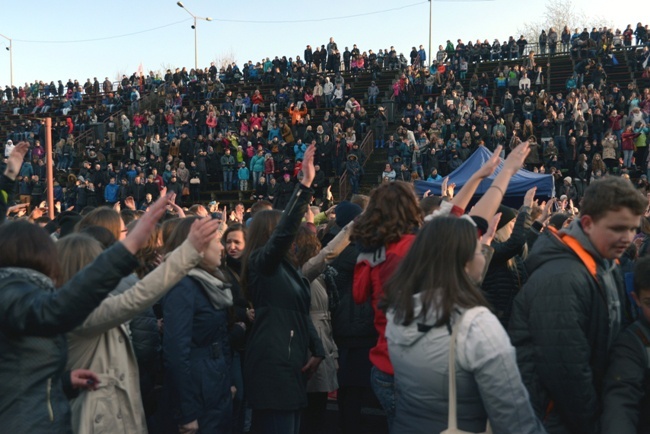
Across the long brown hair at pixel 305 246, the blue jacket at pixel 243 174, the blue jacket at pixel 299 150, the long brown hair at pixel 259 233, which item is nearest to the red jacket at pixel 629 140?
the blue jacket at pixel 299 150

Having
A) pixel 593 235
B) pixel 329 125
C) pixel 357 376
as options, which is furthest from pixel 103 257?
pixel 329 125

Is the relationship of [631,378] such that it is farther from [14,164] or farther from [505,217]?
[14,164]

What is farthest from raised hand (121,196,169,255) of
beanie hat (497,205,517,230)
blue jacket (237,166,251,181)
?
blue jacket (237,166,251,181)

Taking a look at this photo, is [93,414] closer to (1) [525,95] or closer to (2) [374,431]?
(2) [374,431]

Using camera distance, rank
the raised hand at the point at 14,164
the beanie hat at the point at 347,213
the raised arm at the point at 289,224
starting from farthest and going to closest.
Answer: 1. the beanie hat at the point at 347,213
2. the raised hand at the point at 14,164
3. the raised arm at the point at 289,224

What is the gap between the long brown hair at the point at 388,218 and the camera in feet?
11.2

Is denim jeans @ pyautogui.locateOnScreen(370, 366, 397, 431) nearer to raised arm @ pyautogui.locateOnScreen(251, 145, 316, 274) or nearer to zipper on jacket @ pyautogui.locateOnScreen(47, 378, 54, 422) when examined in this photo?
raised arm @ pyautogui.locateOnScreen(251, 145, 316, 274)

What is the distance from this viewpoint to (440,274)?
254 cm

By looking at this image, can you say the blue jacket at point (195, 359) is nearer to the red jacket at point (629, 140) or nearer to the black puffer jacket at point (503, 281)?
the black puffer jacket at point (503, 281)

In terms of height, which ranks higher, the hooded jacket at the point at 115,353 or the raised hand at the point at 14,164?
the raised hand at the point at 14,164

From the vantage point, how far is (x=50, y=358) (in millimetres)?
2510

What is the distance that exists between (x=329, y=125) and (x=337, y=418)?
18.7 meters

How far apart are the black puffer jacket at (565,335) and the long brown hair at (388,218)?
0.78m

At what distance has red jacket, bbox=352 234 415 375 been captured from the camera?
3.36 metres
